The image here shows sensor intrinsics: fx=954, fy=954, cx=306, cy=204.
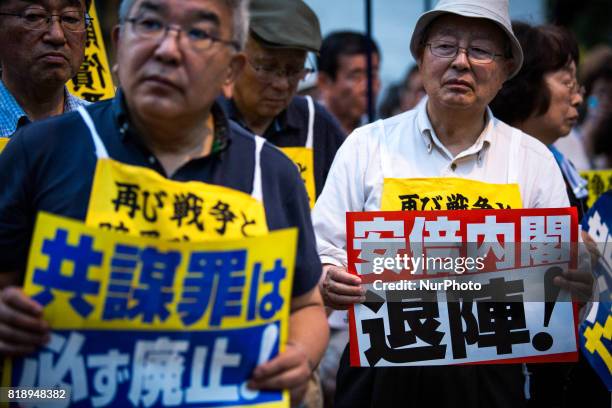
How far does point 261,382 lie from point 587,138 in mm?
4978

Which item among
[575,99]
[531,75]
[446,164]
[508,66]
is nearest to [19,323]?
[446,164]

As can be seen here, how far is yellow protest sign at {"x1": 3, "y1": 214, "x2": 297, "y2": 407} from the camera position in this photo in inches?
93.1

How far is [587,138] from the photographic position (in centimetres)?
689

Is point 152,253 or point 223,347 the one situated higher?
point 152,253

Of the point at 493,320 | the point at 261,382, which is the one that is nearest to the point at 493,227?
the point at 493,320

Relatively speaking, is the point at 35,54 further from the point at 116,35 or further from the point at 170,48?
the point at 170,48

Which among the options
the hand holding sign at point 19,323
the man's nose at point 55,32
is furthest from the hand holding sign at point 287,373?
the man's nose at point 55,32

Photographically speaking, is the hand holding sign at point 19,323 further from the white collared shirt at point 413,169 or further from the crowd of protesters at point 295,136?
the white collared shirt at point 413,169

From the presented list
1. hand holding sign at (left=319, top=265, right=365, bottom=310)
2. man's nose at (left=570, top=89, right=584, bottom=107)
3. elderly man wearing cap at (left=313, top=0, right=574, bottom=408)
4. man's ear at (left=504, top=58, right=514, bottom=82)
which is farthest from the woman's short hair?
hand holding sign at (left=319, top=265, right=365, bottom=310)

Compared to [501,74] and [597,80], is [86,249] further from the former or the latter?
[597,80]

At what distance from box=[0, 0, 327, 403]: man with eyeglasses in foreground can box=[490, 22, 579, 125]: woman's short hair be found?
85.6 inches

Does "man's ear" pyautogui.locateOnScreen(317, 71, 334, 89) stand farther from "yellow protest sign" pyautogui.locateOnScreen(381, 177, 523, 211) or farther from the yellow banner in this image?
"yellow protest sign" pyautogui.locateOnScreen(381, 177, 523, 211)

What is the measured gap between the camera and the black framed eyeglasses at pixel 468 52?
12.2ft

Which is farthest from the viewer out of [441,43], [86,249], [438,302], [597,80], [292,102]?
[597,80]
